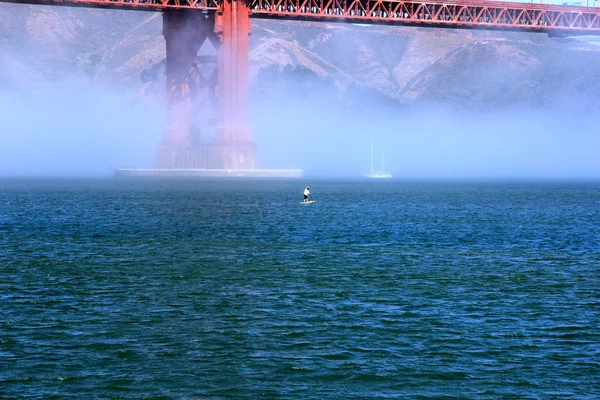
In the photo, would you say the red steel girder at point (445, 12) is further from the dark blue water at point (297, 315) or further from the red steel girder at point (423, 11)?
the dark blue water at point (297, 315)

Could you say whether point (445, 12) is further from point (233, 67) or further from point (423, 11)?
point (233, 67)

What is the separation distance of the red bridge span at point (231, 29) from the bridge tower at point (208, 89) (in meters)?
0.14

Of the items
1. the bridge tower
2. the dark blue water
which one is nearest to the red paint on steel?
the bridge tower

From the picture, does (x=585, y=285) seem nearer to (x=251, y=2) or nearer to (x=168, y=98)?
(x=251, y=2)

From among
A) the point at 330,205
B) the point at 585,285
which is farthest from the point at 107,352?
the point at 330,205

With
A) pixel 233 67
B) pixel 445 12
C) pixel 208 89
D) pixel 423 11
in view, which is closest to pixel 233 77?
pixel 233 67

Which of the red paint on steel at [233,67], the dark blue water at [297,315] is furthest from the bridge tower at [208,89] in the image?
the dark blue water at [297,315]

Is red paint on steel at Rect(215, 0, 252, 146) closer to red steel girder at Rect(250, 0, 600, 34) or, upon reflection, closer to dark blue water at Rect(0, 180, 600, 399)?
red steel girder at Rect(250, 0, 600, 34)

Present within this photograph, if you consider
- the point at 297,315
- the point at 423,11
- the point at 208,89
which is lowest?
the point at 297,315

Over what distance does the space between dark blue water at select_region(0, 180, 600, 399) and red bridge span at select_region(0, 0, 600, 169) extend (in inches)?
3127

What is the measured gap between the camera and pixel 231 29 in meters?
133

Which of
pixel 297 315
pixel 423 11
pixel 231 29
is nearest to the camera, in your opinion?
pixel 297 315

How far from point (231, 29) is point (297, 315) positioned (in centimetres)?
10950

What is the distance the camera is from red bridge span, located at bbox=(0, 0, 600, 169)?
13400cm
